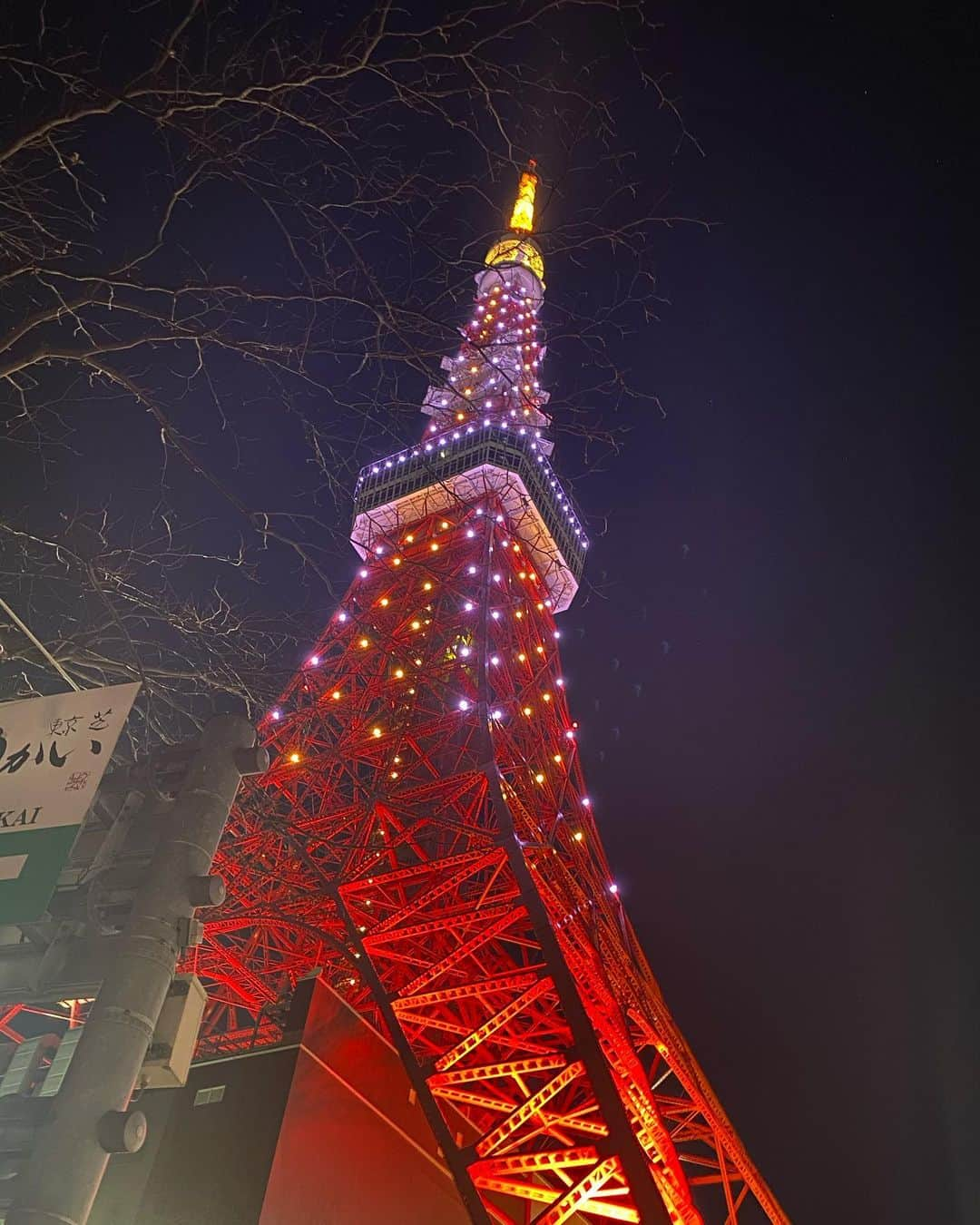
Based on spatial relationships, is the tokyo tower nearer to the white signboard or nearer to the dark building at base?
the dark building at base

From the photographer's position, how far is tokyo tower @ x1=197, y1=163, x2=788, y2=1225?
1160cm

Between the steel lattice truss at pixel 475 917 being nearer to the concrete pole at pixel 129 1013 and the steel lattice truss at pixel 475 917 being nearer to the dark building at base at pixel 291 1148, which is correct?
the dark building at base at pixel 291 1148

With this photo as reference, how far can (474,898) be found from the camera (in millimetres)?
17047

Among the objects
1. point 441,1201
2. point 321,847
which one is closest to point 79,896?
point 441,1201

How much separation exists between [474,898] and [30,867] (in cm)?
1438

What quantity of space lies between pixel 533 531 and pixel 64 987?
23.9 meters

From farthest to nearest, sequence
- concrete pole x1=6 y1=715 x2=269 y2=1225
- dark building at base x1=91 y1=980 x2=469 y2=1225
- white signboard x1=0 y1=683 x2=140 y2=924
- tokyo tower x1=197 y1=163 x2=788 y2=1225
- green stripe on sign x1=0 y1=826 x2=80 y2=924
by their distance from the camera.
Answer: tokyo tower x1=197 y1=163 x2=788 y2=1225 → dark building at base x1=91 y1=980 x2=469 y2=1225 → white signboard x1=0 y1=683 x2=140 y2=924 → green stripe on sign x1=0 y1=826 x2=80 y2=924 → concrete pole x1=6 y1=715 x2=269 y2=1225

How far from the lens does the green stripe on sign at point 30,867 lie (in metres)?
3.26

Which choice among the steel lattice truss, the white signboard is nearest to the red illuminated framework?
the steel lattice truss

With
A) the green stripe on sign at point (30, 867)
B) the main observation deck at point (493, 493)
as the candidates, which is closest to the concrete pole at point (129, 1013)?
the green stripe on sign at point (30, 867)

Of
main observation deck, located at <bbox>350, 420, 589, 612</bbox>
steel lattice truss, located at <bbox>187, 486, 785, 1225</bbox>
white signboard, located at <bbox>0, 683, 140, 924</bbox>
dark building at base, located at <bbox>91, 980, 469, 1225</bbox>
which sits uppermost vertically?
main observation deck, located at <bbox>350, 420, 589, 612</bbox>

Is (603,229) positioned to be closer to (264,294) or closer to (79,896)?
(264,294)

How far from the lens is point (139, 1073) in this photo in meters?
2.83

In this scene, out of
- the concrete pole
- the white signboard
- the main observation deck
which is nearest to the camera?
the concrete pole
